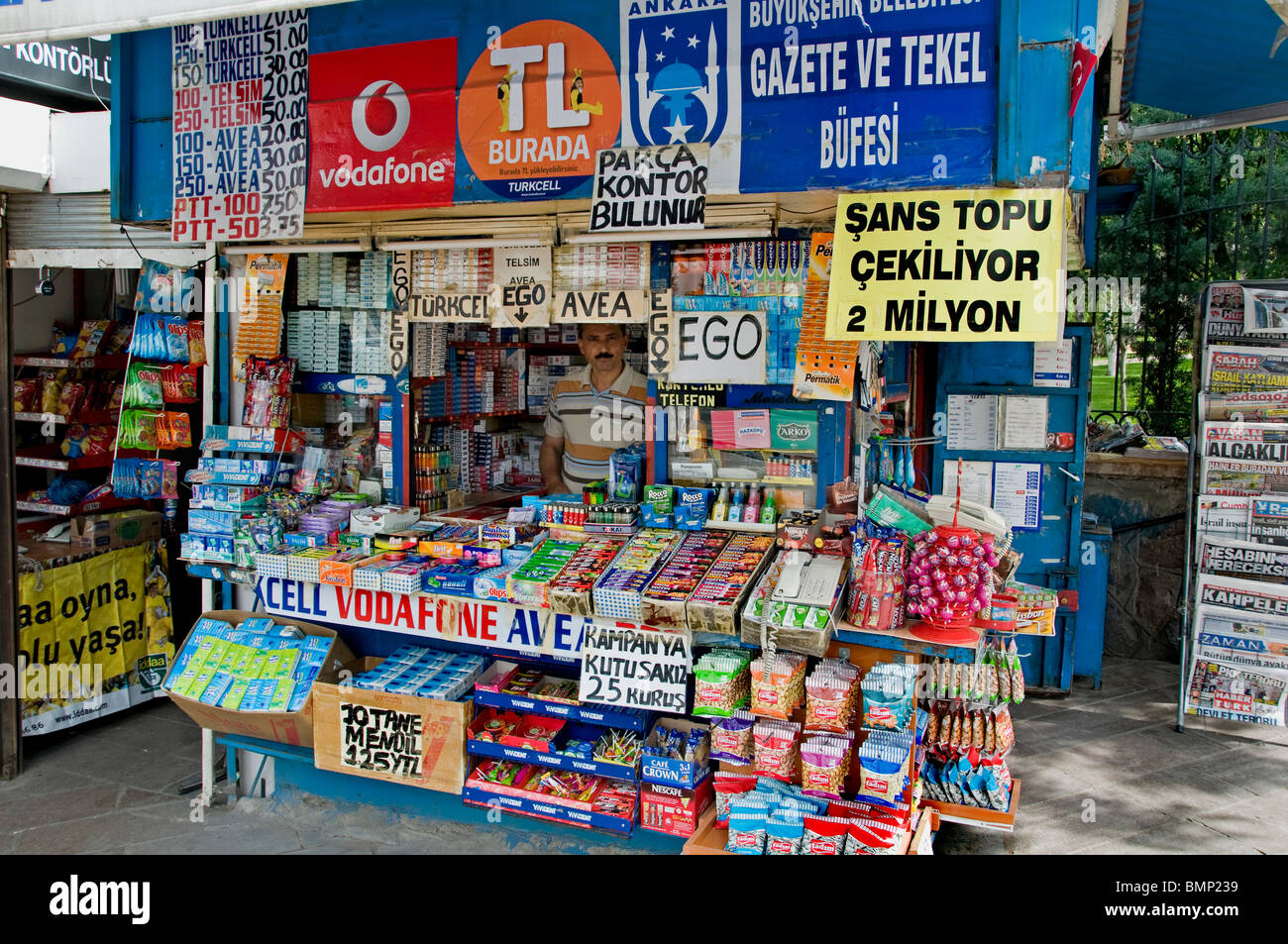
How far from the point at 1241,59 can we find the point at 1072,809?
5.00 m

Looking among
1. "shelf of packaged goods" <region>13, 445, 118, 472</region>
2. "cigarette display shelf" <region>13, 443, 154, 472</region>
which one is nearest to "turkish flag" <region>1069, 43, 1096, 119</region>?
"cigarette display shelf" <region>13, 443, 154, 472</region>

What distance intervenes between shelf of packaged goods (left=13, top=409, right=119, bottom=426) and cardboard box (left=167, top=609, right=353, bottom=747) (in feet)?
9.68

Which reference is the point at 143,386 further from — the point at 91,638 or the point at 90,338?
the point at 91,638

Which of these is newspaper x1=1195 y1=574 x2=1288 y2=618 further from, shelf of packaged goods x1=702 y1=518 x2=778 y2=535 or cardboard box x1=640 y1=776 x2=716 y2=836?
cardboard box x1=640 y1=776 x2=716 y2=836

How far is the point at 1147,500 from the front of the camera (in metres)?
8.27

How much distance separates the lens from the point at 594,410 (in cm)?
611

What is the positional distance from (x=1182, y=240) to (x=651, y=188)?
10.4 m

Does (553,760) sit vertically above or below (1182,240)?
below

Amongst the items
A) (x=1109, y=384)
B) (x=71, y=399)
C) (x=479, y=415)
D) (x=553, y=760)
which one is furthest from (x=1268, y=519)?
(x=1109, y=384)

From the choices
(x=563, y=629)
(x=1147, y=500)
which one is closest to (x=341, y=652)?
(x=563, y=629)

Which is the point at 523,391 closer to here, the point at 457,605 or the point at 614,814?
the point at 457,605

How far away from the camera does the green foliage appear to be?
36.7 ft

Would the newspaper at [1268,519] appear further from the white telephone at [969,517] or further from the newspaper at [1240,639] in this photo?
the white telephone at [969,517]

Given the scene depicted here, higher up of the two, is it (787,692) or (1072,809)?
(787,692)
